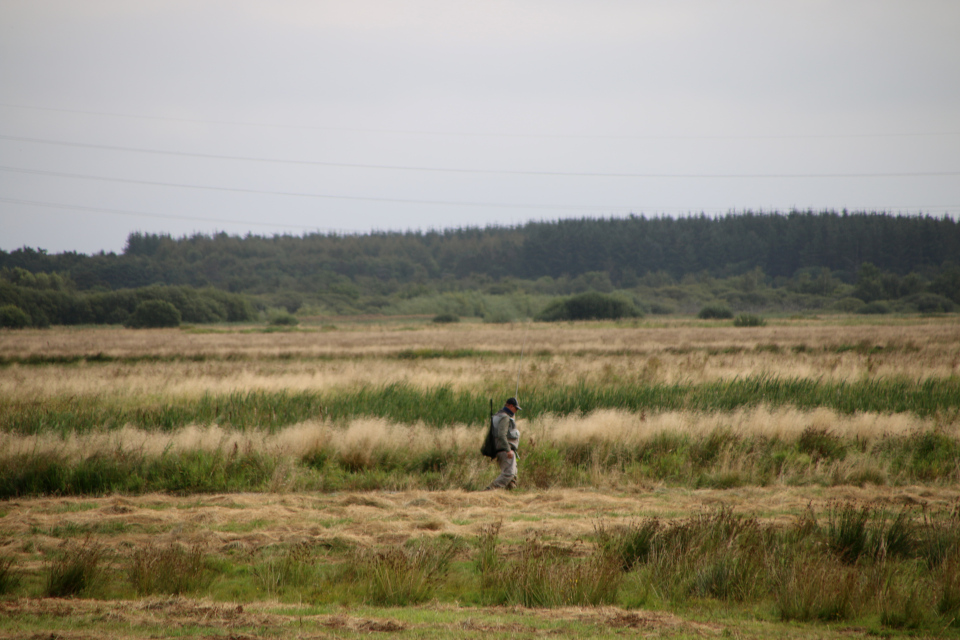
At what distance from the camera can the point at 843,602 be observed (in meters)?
6.75

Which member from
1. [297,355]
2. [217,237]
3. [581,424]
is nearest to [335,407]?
[581,424]

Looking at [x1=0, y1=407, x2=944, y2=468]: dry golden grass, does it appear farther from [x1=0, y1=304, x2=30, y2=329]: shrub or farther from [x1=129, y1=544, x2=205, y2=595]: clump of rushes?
[x1=0, y1=304, x2=30, y2=329]: shrub

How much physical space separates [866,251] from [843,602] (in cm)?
16056

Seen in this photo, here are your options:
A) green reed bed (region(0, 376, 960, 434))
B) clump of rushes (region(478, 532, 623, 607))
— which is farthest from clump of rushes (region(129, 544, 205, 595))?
green reed bed (region(0, 376, 960, 434))

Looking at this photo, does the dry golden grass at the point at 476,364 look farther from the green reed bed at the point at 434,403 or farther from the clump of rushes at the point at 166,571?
the clump of rushes at the point at 166,571

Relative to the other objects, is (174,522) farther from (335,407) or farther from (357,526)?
(335,407)

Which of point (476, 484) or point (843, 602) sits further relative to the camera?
point (476, 484)

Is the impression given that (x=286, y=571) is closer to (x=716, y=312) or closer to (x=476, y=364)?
(x=476, y=364)

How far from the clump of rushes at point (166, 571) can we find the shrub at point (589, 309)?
83.4 metres

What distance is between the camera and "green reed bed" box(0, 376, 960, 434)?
55.2 ft

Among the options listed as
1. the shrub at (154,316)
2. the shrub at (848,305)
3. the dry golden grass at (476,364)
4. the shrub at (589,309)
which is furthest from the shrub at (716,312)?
the shrub at (154,316)

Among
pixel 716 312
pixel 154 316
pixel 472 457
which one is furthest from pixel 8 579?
pixel 716 312

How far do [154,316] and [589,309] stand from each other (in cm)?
5206

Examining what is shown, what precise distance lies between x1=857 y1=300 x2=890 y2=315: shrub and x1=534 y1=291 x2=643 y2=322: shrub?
28.1 m
